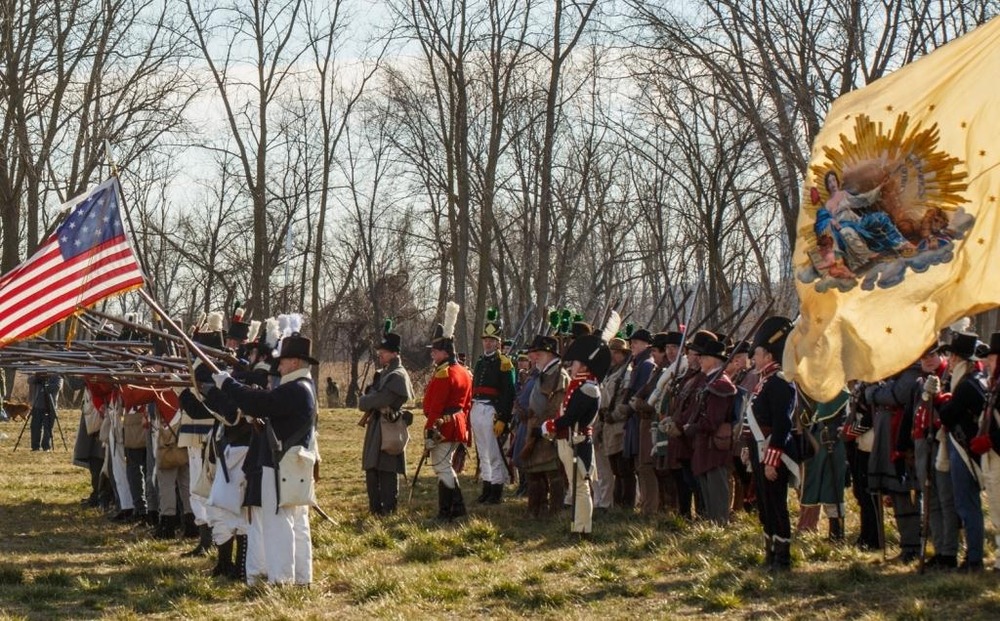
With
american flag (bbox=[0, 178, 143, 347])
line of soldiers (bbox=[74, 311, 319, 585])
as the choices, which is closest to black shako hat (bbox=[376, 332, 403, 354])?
line of soldiers (bbox=[74, 311, 319, 585])

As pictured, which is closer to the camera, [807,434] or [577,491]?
[807,434]

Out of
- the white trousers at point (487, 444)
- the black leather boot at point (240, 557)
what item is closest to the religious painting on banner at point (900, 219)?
the black leather boot at point (240, 557)

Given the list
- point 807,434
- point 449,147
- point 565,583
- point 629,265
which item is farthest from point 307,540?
point 629,265

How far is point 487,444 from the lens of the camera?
599 inches

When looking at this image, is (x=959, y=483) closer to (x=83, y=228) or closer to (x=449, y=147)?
(x=83, y=228)

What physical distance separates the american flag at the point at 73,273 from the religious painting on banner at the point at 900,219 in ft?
16.0

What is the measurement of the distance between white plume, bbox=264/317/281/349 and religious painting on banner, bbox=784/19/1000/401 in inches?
183

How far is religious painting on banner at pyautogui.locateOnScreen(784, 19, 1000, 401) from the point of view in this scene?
6.79 meters

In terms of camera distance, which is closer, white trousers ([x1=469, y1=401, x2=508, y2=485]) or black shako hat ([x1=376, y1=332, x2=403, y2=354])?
black shako hat ([x1=376, y1=332, x2=403, y2=354])

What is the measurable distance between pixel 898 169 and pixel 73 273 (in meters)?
5.70

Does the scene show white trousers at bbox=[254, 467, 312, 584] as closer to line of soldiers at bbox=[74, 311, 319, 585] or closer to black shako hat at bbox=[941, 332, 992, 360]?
line of soldiers at bbox=[74, 311, 319, 585]

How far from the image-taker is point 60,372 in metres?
9.54

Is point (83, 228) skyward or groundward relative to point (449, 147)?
groundward

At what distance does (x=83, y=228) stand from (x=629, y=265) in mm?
49194
